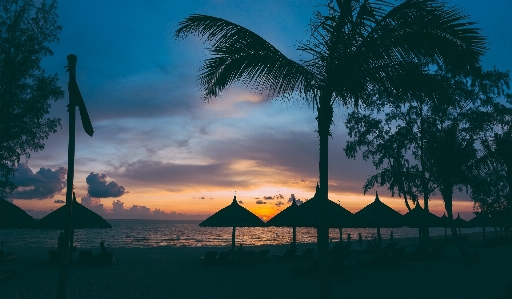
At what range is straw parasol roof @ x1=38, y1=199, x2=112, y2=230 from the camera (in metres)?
16.1

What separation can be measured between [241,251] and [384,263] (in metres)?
6.02

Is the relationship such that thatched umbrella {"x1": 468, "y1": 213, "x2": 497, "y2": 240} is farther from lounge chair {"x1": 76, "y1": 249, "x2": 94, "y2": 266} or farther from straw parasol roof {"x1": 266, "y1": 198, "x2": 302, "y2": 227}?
lounge chair {"x1": 76, "y1": 249, "x2": 94, "y2": 266}

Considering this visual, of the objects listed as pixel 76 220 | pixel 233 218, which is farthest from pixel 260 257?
pixel 76 220

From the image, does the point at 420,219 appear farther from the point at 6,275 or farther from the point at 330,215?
the point at 6,275

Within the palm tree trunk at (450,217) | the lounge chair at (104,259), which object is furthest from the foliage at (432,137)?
the lounge chair at (104,259)

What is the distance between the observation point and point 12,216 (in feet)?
43.3

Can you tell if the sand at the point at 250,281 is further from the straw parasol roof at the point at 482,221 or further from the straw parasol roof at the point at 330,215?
the straw parasol roof at the point at 482,221

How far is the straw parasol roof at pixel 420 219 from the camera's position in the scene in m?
19.0

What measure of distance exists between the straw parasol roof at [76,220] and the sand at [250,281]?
1.66 meters

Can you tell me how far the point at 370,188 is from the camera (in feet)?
97.3

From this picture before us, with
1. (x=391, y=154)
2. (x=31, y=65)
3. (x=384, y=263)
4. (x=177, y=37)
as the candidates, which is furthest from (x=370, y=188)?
(x=177, y=37)

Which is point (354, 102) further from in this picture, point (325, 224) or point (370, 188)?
point (370, 188)

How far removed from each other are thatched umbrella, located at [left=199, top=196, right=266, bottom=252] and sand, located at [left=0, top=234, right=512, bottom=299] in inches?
71.0

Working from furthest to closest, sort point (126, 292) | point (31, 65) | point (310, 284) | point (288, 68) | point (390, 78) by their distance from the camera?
point (31, 65) → point (310, 284) → point (126, 292) → point (288, 68) → point (390, 78)
